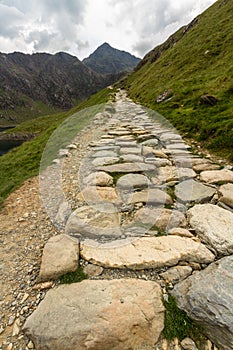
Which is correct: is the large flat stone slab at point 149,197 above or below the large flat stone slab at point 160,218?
above

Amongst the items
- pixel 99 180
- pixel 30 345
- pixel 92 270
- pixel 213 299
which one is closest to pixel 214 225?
pixel 213 299

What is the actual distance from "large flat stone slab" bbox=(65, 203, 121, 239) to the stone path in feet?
0.07

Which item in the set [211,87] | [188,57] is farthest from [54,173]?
[188,57]

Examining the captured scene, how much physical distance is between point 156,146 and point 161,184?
11.3ft

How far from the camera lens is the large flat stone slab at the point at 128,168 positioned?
21.4 feet

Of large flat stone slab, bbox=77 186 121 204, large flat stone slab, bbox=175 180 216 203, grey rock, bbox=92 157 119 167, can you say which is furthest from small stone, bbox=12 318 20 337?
grey rock, bbox=92 157 119 167

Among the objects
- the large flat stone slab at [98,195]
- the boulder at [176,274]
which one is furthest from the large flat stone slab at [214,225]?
the large flat stone slab at [98,195]

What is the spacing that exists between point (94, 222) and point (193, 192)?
8.69 feet

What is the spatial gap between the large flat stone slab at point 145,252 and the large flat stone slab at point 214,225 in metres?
0.22

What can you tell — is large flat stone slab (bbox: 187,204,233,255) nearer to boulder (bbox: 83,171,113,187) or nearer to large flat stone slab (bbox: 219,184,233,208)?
large flat stone slab (bbox: 219,184,233,208)

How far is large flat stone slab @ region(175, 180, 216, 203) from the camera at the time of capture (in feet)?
16.4

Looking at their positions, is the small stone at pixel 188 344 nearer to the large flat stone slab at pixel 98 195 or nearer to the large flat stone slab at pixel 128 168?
the large flat stone slab at pixel 98 195

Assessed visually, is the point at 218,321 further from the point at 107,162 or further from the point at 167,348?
the point at 107,162

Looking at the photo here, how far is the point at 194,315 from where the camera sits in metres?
2.76
